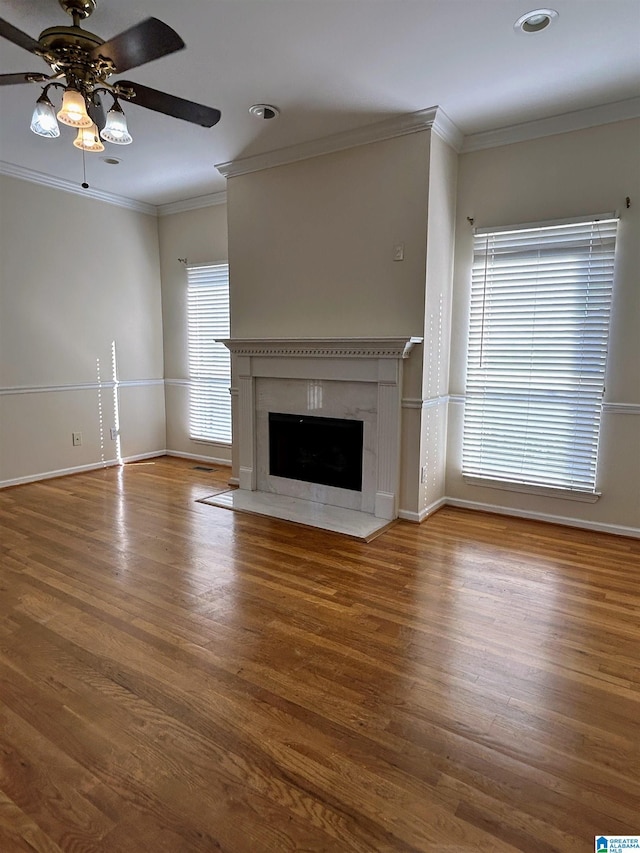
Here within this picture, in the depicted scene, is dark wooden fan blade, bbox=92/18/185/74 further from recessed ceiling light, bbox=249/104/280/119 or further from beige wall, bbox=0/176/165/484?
beige wall, bbox=0/176/165/484

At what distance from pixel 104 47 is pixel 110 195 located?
140 inches

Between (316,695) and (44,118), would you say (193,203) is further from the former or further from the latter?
(316,695)

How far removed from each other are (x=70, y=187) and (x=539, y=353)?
4.62 meters

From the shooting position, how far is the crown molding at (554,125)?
3.16 meters

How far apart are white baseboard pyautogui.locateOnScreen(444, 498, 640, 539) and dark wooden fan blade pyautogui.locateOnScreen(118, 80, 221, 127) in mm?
3232

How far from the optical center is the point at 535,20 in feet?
7.79

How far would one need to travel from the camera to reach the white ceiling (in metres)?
2.31

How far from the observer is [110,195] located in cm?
514

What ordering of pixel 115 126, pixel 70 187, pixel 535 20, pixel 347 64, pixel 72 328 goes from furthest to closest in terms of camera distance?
1. pixel 72 328
2. pixel 70 187
3. pixel 347 64
4. pixel 535 20
5. pixel 115 126

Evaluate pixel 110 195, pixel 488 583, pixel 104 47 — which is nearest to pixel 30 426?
pixel 110 195

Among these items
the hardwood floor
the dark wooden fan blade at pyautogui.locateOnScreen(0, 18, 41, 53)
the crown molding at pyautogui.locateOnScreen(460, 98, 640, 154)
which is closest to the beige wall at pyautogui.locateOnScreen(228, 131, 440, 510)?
the crown molding at pyautogui.locateOnScreen(460, 98, 640, 154)

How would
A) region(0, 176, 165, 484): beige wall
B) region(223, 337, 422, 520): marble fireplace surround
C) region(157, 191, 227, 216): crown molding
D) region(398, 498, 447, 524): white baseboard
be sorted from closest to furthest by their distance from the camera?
region(223, 337, 422, 520): marble fireplace surround, region(398, 498, 447, 524): white baseboard, region(0, 176, 165, 484): beige wall, region(157, 191, 227, 216): crown molding

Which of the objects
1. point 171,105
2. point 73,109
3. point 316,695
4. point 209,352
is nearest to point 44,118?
point 73,109

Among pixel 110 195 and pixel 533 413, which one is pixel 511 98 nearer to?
pixel 533 413
